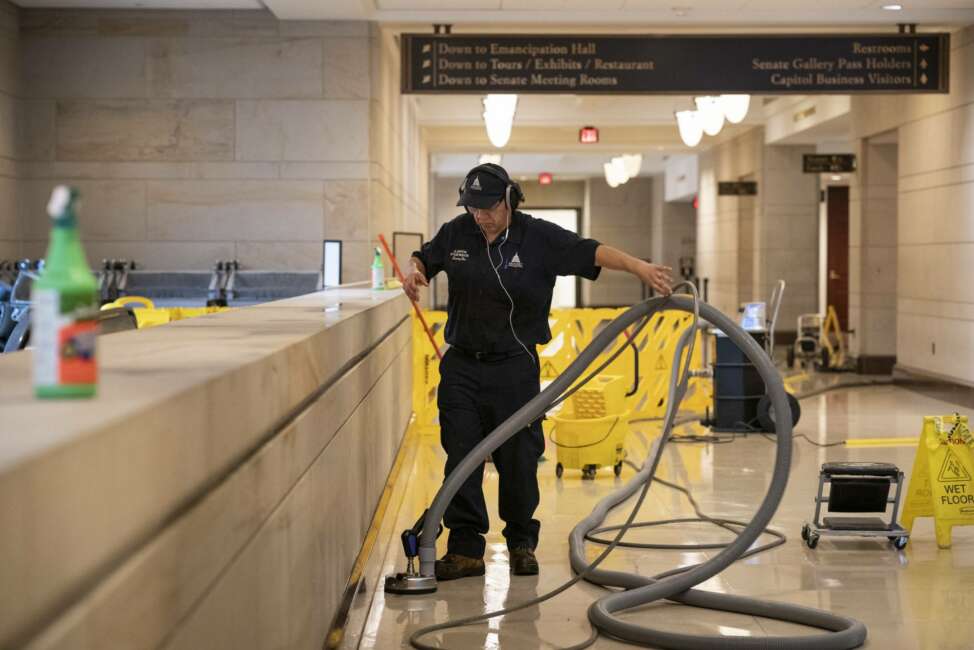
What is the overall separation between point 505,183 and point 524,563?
5.30ft

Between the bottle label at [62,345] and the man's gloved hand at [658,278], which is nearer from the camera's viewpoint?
the bottle label at [62,345]

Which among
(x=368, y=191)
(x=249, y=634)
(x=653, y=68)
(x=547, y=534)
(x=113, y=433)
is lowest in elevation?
(x=547, y=534)

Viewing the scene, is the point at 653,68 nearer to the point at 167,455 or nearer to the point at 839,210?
the point at 167,455

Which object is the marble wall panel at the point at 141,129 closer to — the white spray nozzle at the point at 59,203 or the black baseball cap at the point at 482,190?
the black baseball cap at the point at 482,190

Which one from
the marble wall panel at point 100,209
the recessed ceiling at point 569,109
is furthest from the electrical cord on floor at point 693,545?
the recessed ceiling at point 569,109

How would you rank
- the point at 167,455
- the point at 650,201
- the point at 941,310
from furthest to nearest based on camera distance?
the point at 650,201 < the point at 941,310 < the point at 167,455

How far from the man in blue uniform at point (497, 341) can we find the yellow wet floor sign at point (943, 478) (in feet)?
6.27

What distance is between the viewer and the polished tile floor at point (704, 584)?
4.58 m

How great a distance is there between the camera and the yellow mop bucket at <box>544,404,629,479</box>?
800cm

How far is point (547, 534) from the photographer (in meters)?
6.36

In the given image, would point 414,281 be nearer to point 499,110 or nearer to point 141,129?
point 141,129

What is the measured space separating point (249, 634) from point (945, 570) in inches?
153

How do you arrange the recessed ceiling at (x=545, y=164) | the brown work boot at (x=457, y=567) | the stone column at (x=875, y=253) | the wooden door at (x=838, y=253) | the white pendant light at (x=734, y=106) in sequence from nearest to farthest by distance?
the brown work boot at (x=457, y=567), the white pendant light at (x=734, y=106), the stone column at (x=875, y=253), the wooden door at (x=838, y=253), the recessed ceiling at (x=545, y=164)

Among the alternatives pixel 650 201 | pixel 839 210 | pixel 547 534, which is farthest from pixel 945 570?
pixel 650 201
